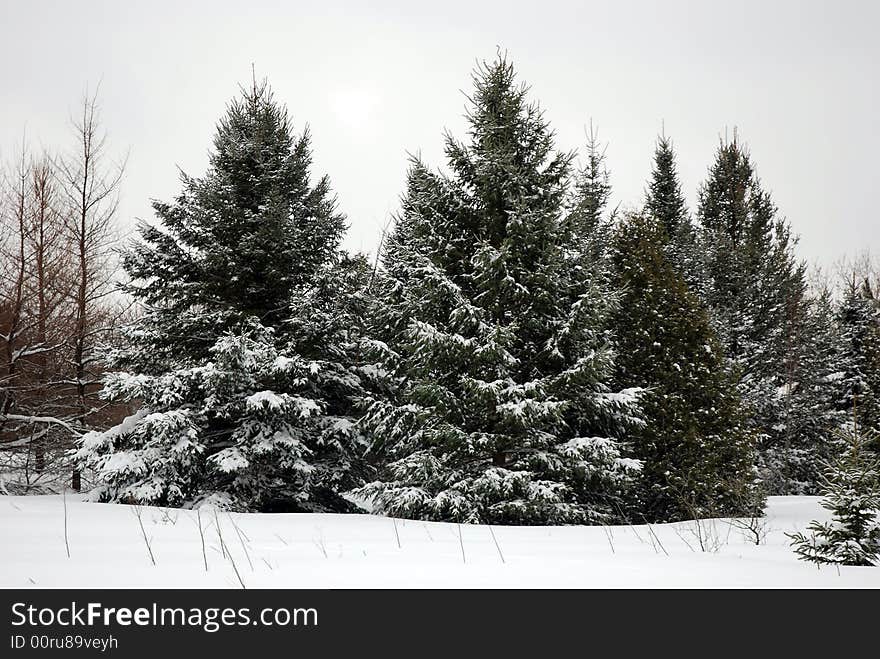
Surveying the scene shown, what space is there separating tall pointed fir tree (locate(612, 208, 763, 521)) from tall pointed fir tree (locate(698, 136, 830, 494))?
8278 mm

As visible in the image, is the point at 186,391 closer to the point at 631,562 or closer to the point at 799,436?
the point at 631,562

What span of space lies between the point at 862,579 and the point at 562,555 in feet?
6.73

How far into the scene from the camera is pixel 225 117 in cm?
1434

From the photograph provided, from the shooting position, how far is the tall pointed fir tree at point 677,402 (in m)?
11.5

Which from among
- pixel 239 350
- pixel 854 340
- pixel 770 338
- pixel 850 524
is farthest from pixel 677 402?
pixel 854 340

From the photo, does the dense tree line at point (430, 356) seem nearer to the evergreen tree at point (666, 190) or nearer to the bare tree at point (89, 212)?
the bare tree at point (89, 212)

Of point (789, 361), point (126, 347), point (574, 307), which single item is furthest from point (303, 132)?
point (789, 361)

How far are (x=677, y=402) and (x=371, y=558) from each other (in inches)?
359

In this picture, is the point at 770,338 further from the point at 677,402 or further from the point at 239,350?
the point at 239,350

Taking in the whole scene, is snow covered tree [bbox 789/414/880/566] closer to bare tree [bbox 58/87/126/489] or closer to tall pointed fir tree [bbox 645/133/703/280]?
bare tree [bbox 58/87/126/489]

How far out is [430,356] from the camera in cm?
1066

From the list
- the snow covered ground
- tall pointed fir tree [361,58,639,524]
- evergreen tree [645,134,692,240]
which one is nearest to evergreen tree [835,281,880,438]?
evergreen tree [645,134,692,240]

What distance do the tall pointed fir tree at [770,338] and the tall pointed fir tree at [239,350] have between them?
14.0 meters

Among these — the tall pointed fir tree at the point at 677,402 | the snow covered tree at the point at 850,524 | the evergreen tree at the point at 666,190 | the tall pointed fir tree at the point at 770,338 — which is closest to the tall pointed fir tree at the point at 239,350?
the tall pointed fir tree at the point at 677,402
